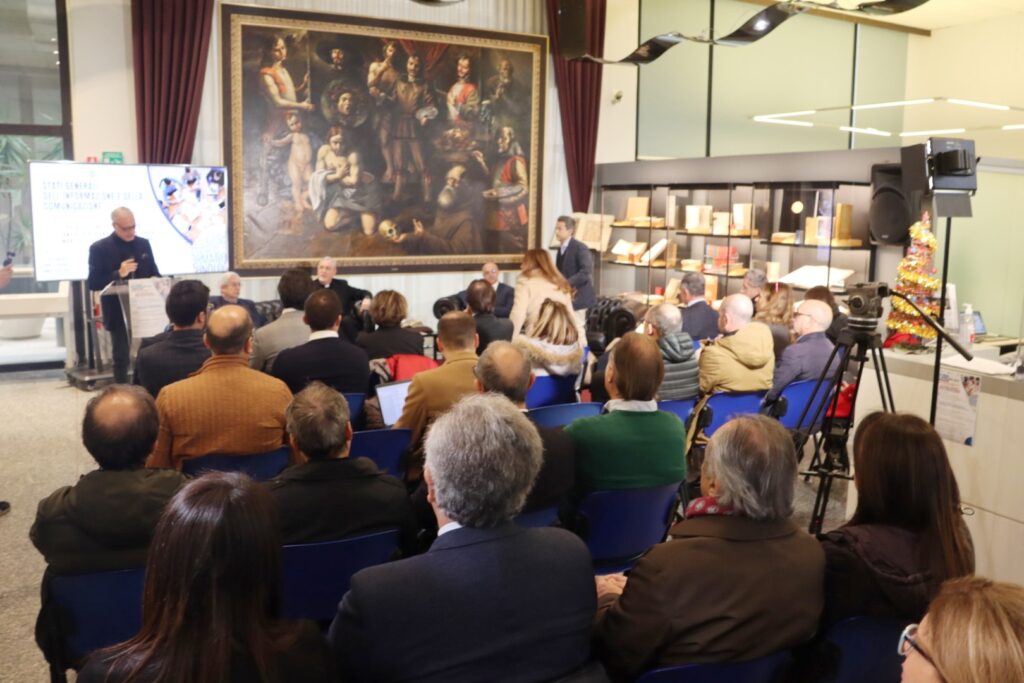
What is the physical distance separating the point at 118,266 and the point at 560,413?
16.0 ft

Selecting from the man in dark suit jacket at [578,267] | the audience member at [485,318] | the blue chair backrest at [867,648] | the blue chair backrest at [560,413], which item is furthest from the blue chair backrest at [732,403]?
the man in dark suit jacket at [578,267]

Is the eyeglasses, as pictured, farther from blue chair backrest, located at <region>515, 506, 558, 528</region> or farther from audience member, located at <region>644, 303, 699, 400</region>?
audience member, located at <region>644, 303, 699, 400</region>

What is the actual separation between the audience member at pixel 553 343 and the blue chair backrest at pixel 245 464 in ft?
5.92

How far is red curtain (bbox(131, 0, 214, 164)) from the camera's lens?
8.10 m

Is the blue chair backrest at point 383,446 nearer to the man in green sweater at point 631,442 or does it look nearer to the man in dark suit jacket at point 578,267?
the man in green sweater at point 631,442

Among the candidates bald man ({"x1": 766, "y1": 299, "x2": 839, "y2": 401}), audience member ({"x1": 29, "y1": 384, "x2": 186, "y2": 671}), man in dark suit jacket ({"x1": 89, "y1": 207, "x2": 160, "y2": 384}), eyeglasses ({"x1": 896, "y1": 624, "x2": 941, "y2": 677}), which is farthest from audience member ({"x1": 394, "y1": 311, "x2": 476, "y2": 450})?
man in dark suit jacket ({"x1": 89, "y1": 207, "x2": 160, "y2": 384})

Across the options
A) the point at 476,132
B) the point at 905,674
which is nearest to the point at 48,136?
the point at 476,132

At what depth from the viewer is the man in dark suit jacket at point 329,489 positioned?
247 cm

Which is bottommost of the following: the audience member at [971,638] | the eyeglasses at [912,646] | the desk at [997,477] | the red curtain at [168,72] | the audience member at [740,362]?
the desk at [997,477]

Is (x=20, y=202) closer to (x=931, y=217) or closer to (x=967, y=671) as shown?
(x=931, y=217)

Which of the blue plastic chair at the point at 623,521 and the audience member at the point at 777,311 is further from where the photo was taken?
the audience member at the point at 777,311

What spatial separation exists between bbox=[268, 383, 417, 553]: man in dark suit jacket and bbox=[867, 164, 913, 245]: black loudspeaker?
18.3ft

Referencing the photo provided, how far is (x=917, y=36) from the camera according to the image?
12789mm

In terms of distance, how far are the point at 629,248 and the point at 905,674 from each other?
9.31 m
